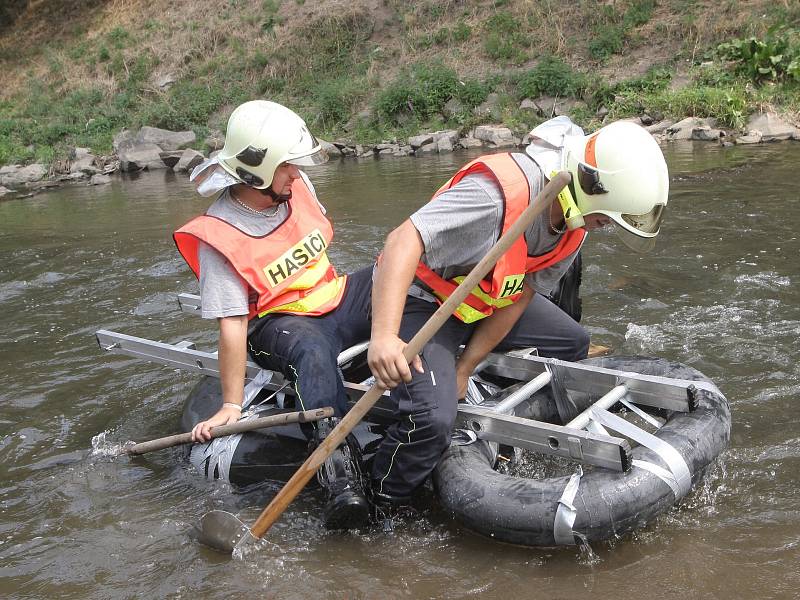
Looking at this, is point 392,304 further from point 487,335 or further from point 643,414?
point 643,414

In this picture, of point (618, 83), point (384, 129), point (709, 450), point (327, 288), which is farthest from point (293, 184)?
point (384, 129)

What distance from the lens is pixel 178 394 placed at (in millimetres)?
6117

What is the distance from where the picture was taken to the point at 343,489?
13.2 feet

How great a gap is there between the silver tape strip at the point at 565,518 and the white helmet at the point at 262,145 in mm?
2078

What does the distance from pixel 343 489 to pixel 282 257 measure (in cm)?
125

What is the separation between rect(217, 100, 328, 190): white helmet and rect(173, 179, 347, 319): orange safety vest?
29cm

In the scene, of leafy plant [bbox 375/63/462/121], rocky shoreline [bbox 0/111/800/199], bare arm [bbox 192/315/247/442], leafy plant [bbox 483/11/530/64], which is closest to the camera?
bare arm [bbox 192/315/247/442]

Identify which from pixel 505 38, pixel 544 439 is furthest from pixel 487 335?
pixel 505 38

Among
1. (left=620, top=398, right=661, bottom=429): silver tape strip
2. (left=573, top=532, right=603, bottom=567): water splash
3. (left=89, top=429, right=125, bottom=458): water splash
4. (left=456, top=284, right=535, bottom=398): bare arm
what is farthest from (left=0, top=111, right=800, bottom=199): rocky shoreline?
(left=573, top=532, right=603, bottom=567): water splash

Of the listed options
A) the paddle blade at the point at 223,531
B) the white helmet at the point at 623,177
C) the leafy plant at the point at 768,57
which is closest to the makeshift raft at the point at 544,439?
the paddle blade at the point at 223,531

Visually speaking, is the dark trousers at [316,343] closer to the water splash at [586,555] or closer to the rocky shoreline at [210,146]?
the water splash at [586,555]

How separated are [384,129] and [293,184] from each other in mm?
16082

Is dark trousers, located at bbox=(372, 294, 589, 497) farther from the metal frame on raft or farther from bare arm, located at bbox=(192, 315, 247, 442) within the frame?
bare arm, located at bbox=(192, 315, 247, 442)

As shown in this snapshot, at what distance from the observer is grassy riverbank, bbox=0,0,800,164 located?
17422mm
